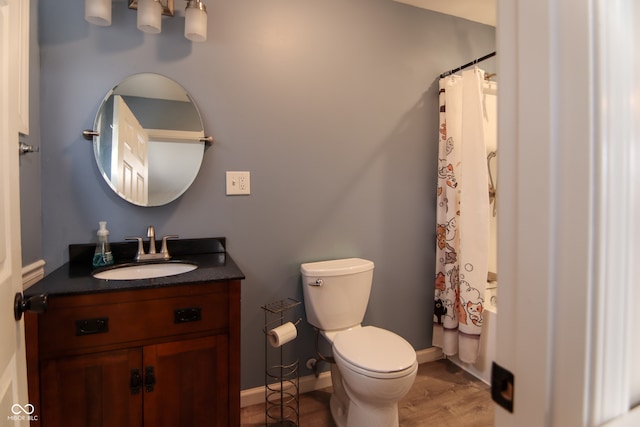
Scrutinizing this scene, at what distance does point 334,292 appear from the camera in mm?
1755

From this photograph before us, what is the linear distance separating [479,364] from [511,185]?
209 centimetres

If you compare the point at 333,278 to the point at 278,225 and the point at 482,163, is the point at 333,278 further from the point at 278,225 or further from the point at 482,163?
the point at 482,163

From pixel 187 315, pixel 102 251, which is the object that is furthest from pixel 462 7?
pixel 102 251

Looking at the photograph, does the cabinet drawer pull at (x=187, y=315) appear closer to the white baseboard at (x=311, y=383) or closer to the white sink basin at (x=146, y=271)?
the white sink basin at (x=146, y=271)

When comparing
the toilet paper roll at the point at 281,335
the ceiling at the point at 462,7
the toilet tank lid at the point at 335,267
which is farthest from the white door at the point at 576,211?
the ceiling at the point at 462,7

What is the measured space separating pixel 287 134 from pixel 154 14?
2.75 ft

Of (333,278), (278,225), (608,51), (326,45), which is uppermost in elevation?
(326,45)

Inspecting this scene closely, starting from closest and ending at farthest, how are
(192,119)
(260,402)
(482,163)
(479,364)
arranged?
(192,119), (260,402), (482,163), (479,364)

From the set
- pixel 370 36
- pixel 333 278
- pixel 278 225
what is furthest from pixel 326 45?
pixel 333 278

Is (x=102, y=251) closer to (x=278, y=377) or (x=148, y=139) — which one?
(x=148, y=139)

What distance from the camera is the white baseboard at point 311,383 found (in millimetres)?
1783

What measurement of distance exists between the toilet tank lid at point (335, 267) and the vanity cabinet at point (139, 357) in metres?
0.54

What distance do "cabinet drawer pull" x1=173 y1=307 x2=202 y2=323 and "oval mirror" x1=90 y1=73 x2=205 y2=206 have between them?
64 cm

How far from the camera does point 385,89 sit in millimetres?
2082
